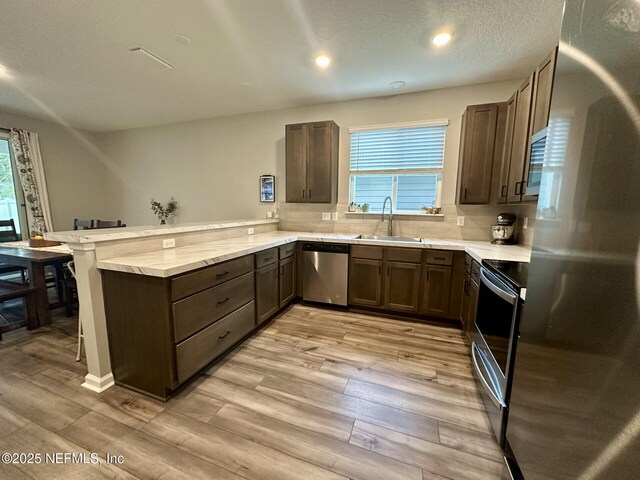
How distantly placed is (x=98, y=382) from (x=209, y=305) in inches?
35.5

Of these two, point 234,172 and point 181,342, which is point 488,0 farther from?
point 234,172

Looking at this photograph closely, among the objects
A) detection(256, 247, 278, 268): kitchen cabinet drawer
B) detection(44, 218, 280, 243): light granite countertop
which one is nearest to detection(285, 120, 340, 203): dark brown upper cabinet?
detection(256, 247, 278, 268): kitchen cabinet drawer

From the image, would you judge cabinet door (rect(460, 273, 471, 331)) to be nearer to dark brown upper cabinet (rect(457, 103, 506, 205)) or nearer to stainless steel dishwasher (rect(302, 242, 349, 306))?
dark brown upper cabinet (rect(457, 103, 506, 205))

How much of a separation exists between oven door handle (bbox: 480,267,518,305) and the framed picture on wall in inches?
120

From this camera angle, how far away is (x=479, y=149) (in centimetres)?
276

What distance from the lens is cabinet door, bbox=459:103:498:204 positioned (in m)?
2.70

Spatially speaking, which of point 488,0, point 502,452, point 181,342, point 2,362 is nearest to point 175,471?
point 181,342

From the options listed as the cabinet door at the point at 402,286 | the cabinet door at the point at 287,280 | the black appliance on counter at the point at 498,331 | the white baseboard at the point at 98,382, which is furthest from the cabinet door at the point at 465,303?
the white baseboard at the point at 98,382

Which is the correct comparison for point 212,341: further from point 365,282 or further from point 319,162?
point 319,162

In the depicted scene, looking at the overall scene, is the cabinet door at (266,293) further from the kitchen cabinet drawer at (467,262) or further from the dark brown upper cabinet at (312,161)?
the kitchen cabinet drawer at (467,262)

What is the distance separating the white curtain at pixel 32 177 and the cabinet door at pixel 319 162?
4.94 meters

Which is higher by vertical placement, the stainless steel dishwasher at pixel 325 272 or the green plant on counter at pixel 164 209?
the green plant on counter at pixel 164 209

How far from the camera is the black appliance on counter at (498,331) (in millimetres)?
1344

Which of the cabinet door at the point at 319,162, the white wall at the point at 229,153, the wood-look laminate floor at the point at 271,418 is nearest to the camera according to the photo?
the wood-look laminate floor at the point at 271,418
